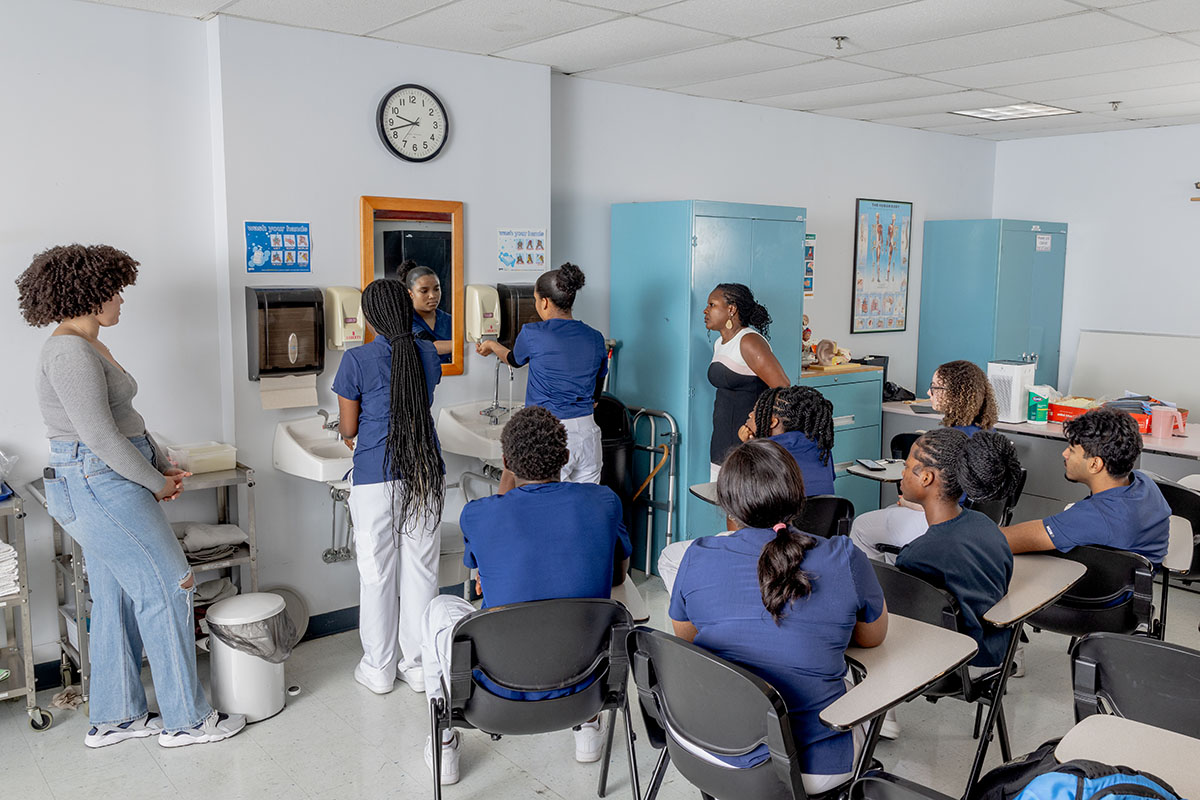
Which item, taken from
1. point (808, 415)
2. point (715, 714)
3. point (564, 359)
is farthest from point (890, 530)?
point (564, 359)

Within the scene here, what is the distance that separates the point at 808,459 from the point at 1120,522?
100 cm

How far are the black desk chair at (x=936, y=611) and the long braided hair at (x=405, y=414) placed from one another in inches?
64.1

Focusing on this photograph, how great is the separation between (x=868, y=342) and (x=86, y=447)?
5.08 meters

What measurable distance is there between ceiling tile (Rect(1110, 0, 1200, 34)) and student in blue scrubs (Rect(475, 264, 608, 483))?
7.60 feet

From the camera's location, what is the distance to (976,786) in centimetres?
172

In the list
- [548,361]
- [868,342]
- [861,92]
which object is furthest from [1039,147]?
[548,361]

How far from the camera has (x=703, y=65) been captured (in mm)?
4637

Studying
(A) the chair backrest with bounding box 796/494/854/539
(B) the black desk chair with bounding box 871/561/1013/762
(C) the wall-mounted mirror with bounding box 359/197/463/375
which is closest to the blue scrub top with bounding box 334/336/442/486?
(C) the wall-mounted mirror with bounding box 359/197/463/375

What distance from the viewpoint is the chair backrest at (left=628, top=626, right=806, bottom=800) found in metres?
1.99

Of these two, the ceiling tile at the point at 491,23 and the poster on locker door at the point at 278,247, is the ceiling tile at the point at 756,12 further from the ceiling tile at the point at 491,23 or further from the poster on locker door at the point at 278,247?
the poster on locker door at the point at 278,247

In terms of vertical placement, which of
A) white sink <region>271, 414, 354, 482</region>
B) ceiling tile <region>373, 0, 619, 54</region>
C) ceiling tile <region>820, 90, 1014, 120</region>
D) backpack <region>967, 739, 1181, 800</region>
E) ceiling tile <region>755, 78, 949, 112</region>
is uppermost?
ceiling tile <region>820, 90, 1014, 120</region>

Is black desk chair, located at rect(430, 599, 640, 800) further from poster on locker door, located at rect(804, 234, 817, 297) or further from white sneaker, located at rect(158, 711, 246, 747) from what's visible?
poster on locker door, located at rect(804, 234, 817, 297)

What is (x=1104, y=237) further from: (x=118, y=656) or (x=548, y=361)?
(x=118, y=656)

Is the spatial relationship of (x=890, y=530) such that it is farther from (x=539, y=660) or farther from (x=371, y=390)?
(x=371, y=390)
